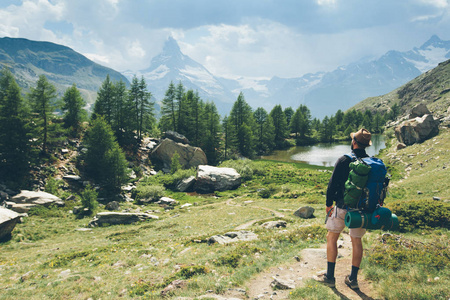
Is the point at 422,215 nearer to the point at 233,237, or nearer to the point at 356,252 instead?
the point at 356,252

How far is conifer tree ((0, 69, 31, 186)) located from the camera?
29672 mm

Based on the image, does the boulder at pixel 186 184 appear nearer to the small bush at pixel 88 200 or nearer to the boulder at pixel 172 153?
the boulder at pixel 172 153

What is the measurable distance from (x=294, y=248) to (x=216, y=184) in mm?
32344

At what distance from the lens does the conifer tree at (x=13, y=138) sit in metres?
A: 29.7

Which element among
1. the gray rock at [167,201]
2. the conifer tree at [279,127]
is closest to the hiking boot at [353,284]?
the gray rock at [167,201]

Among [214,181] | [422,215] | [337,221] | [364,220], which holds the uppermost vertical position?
[364,220]

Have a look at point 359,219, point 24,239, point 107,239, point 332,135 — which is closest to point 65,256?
point 107,239

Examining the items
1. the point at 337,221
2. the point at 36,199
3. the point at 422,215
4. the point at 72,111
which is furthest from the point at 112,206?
the point at 422,215

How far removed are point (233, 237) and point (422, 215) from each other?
9.95m

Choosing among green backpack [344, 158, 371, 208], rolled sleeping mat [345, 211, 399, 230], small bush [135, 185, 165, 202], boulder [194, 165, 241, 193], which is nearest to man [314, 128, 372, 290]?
green backpack [344, 158, 371, 208]

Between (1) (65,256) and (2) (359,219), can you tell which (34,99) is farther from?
(2) (359,219)

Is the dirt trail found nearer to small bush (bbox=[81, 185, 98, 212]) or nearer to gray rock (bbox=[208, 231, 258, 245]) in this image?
gray rock (bbox=[208, 231, 258, 245])

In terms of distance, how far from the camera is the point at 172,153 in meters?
53.0

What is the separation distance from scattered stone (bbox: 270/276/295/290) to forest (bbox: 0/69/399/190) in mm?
32643
